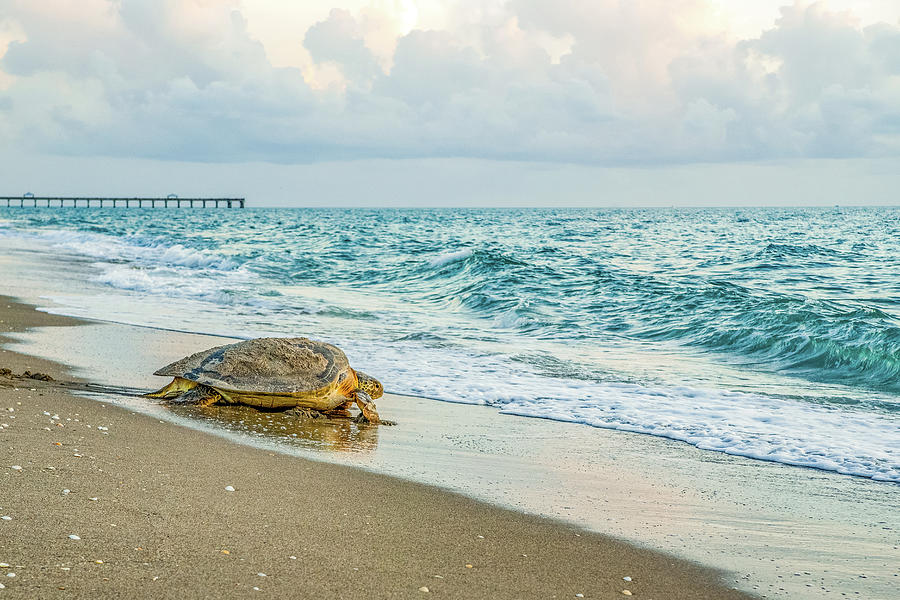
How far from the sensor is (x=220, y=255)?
27562 mm

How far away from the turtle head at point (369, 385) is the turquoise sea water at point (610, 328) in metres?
1.00

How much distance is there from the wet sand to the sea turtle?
62.3 inches

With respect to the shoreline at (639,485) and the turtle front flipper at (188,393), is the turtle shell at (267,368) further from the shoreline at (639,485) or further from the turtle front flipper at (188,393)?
the shoreline at (639,485)

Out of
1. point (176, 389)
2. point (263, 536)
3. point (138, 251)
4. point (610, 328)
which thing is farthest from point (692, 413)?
point (138, 251)

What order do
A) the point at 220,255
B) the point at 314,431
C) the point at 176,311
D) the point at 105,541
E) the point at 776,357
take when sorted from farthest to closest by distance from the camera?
the point at 220,255 < the point at 176,311 < the point at 776,357 < the point at 314,431 < the point at 105,541

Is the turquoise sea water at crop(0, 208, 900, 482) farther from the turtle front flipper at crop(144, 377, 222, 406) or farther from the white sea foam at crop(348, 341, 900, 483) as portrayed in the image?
the turtle front flipper at crop(144, 377, 222, 406)

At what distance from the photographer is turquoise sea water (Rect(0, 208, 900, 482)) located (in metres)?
7.32

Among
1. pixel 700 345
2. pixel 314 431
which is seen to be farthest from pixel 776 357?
pixel 314 431

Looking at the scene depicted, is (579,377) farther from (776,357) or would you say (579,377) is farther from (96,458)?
(96,458)

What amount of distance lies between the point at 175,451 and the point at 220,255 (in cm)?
2338

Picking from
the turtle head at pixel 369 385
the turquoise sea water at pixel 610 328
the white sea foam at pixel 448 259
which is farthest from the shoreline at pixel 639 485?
the white sea foam at pixel 448 259

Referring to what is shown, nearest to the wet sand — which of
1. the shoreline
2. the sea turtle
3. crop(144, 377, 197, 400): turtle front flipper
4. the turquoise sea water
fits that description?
the shoreline

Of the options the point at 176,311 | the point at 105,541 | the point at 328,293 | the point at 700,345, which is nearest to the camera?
the point at 105,541

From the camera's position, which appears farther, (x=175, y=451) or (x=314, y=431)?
(x=314, y=431)
